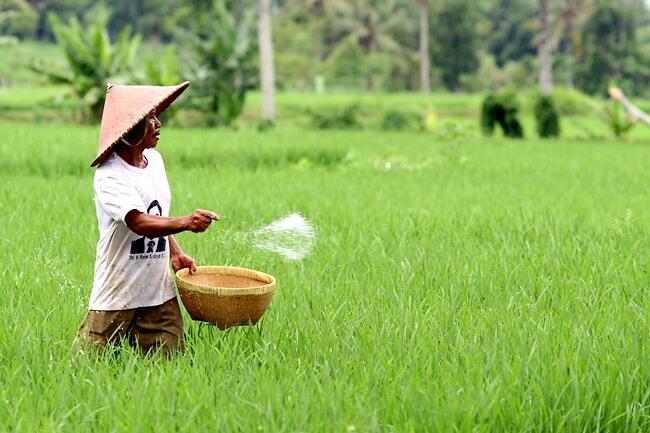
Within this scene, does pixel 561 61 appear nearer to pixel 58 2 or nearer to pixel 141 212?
pixel 58 2

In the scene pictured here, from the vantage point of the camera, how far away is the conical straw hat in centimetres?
259

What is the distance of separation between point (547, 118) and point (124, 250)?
47.1 ft

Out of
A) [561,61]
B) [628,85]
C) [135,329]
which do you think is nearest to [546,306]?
[135,329]

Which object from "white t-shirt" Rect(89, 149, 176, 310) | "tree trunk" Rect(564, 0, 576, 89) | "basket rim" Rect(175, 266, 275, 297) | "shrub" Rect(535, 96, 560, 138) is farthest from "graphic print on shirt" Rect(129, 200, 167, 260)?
"tree trunk" Rect(564, 0, 576, 89)

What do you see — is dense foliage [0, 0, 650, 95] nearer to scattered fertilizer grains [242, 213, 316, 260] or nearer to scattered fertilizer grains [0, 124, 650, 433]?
scattered fertilizer grains [0, 124, 650, 433]

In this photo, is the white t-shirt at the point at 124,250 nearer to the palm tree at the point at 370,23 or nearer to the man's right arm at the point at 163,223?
the man's right arm at the point at 163,223

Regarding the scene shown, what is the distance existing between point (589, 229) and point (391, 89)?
35268 mm

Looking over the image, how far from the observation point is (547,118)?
52.7 ft

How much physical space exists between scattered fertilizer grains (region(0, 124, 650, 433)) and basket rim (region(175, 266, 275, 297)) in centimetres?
19

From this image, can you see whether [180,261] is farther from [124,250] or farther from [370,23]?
[370,23]

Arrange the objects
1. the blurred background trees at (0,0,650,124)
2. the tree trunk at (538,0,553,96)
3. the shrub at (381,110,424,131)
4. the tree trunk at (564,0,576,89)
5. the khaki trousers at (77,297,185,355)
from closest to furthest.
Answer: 1. the khaki trousers at (77,297,185,355)
2. the shrub at (381,110,424,131)
3. the tree trunk at (538,0,553,96)
4. the tree trunk at (564,0,576,89)
5. the blurred background trees at (0,0,650,124)

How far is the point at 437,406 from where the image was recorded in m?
2.17

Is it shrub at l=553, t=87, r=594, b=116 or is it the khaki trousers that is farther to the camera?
shrub at l=553, t=87, r=594, b=116

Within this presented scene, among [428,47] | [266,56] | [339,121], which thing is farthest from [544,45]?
[428,47]
